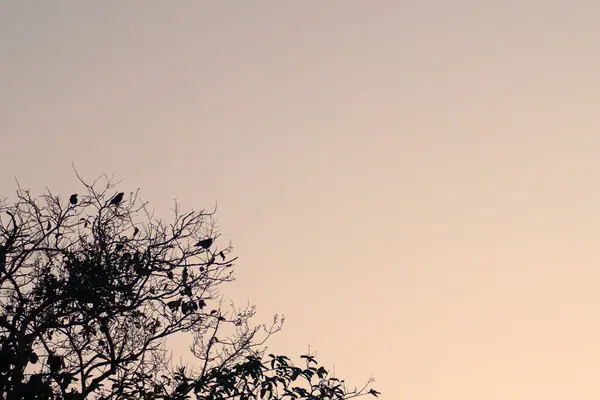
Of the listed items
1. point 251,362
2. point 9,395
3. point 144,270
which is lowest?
point 9,395

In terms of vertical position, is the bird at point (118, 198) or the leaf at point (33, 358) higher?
the bird at point (118, 198)

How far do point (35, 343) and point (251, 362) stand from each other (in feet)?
12.9

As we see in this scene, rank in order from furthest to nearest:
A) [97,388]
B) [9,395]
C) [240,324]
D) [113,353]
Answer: [240,324] < [113,353] < [97,388] < [9,395]

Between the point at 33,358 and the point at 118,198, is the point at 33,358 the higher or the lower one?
the lower one

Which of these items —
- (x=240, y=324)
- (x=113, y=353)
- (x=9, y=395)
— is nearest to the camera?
(x=9, y=395)

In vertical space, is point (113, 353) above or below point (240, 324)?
below

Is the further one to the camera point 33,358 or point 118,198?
point 118,198

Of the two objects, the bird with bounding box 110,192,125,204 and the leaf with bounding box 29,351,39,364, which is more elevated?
the bird with bounding box 110,192,125,204

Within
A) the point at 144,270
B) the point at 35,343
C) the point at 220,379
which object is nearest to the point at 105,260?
the point at 144,270

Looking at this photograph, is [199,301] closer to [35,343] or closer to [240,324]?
[240,324]

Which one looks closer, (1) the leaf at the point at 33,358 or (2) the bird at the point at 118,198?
(1) the leaf at the point at 33,358

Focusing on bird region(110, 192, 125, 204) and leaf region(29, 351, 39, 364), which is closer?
leaf region(29, 351, 39, 364)

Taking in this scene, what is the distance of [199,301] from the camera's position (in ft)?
60.7

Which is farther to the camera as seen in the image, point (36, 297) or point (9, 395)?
point (36, 297)
